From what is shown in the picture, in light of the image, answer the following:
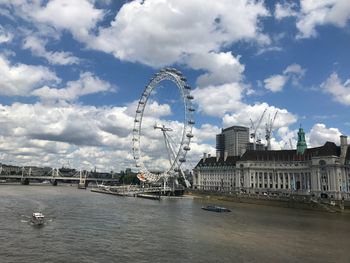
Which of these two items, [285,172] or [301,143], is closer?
[285,172]

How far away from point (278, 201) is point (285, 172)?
27.0 meters

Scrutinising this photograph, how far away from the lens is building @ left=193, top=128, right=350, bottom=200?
310ft

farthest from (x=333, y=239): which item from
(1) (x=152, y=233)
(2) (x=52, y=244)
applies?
(2) (x=52, y=244)

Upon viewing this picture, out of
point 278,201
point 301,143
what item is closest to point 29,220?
point 278,201

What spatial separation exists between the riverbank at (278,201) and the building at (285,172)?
9.27 metres

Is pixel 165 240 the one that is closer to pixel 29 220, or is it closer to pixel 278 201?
pixel 29 220

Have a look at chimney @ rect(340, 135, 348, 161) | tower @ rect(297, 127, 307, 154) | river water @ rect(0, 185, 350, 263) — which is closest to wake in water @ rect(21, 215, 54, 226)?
river water @ rect(0, 185, 350, 263)

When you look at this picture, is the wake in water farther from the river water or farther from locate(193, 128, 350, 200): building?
locate(193, 128, 350, 200): building

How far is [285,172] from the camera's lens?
4528 inches

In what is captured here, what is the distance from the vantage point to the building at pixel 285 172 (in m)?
94.4

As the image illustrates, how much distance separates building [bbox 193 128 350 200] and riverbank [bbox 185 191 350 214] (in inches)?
365

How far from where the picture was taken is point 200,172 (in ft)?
506

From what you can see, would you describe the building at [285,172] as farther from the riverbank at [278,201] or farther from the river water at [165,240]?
the river water at [165,240]

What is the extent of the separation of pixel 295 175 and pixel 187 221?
66.1 metres
